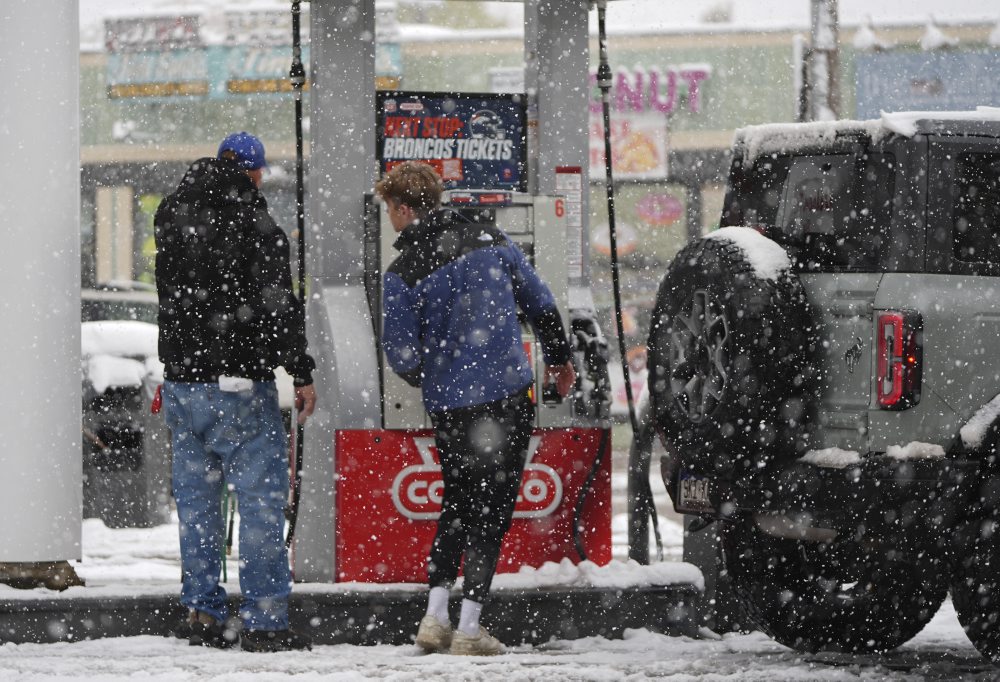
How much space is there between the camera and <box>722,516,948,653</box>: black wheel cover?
696cm

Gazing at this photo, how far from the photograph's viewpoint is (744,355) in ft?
20.3

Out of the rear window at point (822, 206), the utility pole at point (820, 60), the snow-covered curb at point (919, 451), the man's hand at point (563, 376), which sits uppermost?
the utility pole at point (820, 60)

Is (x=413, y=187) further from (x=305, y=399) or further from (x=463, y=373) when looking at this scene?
(x=305, y=399)

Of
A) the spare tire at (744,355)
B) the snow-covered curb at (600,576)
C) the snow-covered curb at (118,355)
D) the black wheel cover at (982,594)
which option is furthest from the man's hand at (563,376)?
the snow-covered curb at (118,355)

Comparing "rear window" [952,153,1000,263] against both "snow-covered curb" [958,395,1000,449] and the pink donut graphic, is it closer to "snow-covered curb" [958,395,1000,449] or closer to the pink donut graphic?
"snow-covered curb" [958,395,1000,449]

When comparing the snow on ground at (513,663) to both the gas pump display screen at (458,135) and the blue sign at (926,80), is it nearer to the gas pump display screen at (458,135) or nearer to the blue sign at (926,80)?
the gas pump display screen at (458,135)

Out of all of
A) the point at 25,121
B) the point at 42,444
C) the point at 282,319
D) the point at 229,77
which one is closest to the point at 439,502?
the point at 282,319

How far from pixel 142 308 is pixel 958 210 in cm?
1116

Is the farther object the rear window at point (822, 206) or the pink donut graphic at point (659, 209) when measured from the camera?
the pink donut graphic at point (659, 209)

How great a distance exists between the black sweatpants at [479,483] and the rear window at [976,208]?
1763 mm

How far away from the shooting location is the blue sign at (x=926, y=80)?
23.1m

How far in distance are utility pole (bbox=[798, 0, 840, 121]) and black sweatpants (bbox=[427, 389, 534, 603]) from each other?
421 inches

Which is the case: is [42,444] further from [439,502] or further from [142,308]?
[142,308]

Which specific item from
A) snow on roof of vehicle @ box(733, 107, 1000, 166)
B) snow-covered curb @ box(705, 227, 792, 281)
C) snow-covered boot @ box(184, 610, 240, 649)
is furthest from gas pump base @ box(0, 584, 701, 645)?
snow on roof of vehicle @ box(733, 107, 1000, 166)
